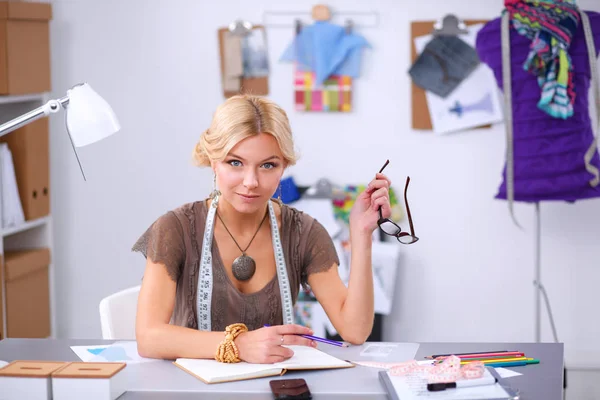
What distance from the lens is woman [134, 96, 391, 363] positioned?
2.12 metres

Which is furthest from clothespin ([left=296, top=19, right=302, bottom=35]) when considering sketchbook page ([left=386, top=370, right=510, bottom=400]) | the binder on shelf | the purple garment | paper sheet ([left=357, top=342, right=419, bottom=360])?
sketchbook page ([left=386, top=370, right=510, bottom=400])

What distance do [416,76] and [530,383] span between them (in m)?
2.30

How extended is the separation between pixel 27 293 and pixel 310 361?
2.21 m

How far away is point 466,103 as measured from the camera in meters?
3.88

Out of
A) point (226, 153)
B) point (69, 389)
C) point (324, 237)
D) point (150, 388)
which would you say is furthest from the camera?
point (324, 237)

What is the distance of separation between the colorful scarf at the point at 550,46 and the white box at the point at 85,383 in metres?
2.23

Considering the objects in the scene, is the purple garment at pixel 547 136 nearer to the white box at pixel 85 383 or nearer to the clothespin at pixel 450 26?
the clothespin at pixel 450 26

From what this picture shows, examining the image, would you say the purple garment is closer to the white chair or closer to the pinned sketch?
the pinned sketch

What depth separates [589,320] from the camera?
3934 millimetres

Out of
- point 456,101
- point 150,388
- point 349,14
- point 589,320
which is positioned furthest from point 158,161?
point 150,388

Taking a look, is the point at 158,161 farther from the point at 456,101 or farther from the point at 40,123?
the point at 456,101

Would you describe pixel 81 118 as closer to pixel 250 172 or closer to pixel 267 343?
pixel 250 172

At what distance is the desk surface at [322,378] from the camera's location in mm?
1704

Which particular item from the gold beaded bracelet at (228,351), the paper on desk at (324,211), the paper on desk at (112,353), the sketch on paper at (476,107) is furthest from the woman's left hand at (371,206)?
the sketch on paper at (476,107)
